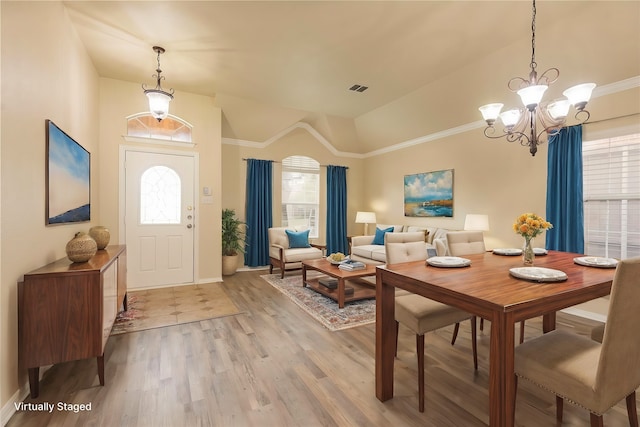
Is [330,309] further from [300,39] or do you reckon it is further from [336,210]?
[336,210]

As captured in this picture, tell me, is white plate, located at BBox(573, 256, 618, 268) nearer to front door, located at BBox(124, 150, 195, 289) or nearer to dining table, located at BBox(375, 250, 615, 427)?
dining table, located at BBox(375, 250, 615, 427)

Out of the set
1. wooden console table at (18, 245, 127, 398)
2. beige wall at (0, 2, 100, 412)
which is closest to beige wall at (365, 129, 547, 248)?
wooden console table at (18, 245, 127, 398)

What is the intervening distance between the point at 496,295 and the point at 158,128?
15.9 ft

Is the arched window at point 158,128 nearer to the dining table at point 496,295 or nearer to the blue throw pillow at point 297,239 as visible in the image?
the blue throw pillow at point 297,239

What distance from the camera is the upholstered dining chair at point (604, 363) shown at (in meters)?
1.21

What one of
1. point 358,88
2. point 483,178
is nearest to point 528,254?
point 483,178

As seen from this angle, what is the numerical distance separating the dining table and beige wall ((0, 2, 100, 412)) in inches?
87.4

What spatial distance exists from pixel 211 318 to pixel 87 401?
4.62ft

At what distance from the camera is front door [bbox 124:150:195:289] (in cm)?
430

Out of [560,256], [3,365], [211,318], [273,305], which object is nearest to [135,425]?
[3,365]

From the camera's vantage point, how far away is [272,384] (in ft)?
6.68

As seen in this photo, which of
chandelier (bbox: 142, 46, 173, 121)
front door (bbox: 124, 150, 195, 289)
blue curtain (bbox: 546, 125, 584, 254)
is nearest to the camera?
chandelier (bbox: 142, 46, 173, 121)

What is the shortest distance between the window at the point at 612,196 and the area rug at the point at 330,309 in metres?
2.72

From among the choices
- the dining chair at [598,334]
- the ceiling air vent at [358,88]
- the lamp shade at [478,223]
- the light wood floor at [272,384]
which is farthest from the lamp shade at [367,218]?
the dining chair at [598,334]
